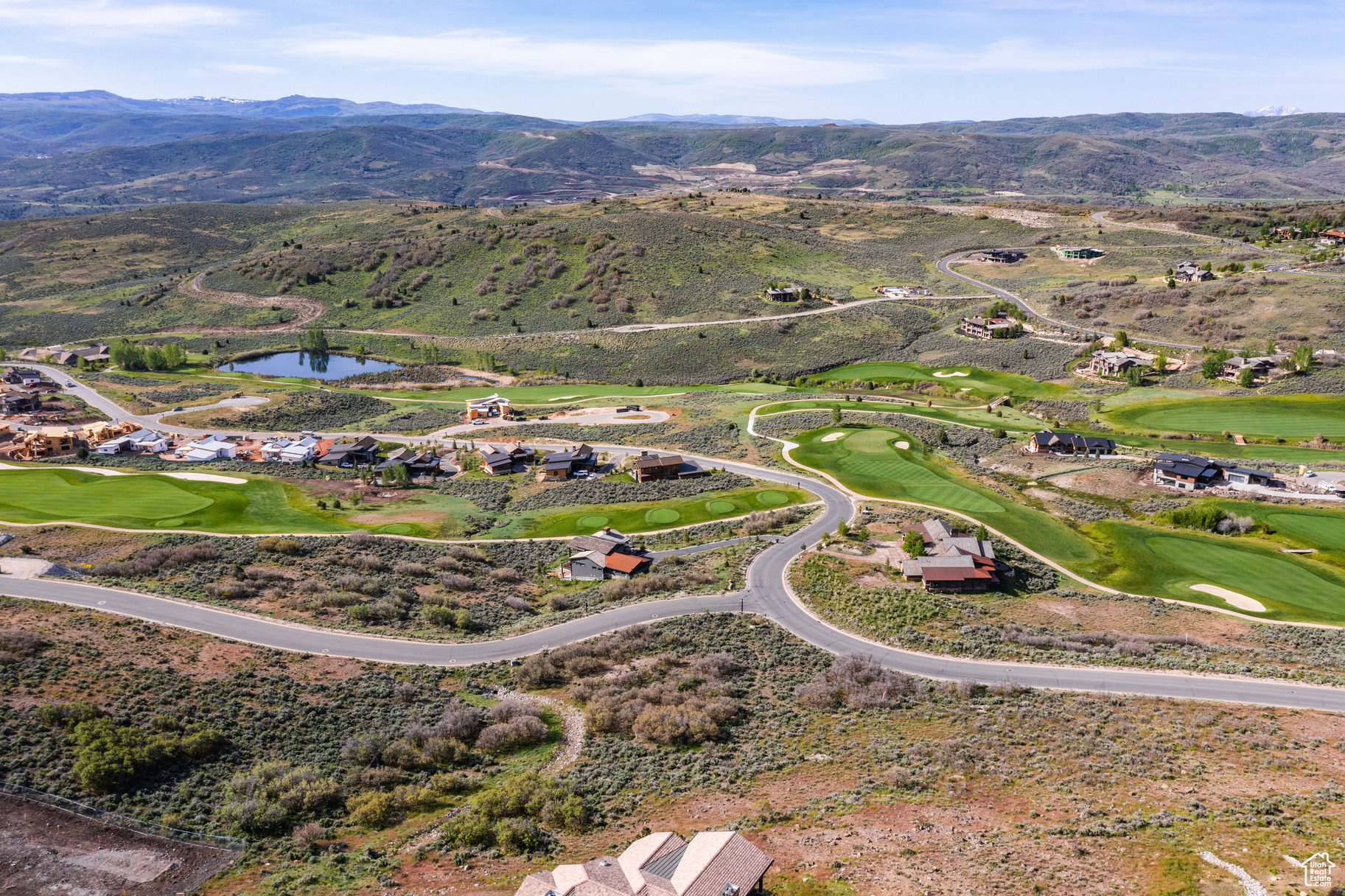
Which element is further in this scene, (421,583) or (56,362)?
(56,362)

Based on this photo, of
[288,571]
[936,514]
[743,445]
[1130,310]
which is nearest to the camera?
[288,571]

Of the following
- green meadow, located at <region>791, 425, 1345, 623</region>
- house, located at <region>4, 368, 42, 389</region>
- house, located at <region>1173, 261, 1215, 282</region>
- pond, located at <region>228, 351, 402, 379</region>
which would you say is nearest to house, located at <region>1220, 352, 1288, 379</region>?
house, located at <region>1173, 261, 1215, 282</region>

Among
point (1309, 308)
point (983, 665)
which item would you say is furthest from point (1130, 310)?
point (983, 665)

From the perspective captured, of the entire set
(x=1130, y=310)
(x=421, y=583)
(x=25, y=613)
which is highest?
(x=1130, y=310)

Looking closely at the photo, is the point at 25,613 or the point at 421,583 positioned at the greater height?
the point at 25,613

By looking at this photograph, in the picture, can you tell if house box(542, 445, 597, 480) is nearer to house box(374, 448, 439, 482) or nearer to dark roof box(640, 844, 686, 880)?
house box(374, 448, 439, 482)

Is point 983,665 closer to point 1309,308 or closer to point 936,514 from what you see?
point 936,514
